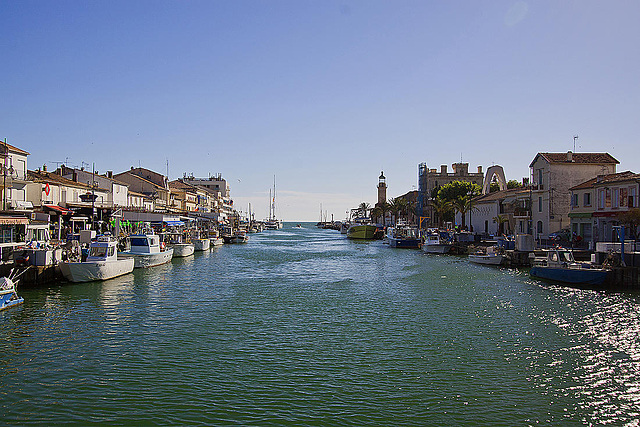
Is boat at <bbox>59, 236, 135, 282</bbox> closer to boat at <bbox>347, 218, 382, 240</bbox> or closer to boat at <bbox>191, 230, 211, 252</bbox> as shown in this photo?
boat at <bbox>191, 230, 211, 252</bbox>

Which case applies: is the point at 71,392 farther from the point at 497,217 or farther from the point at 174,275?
the point at 497,217

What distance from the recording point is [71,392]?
593 inches

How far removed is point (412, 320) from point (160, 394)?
46.4 ft

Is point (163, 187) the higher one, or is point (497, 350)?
point (163, 187)

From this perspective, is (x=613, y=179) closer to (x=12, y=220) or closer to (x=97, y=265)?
(x=97, y=265)

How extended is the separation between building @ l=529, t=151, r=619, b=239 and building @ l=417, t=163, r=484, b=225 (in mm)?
69312

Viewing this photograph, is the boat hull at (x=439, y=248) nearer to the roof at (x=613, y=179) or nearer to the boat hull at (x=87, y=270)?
the roof at (x=613, y=179)

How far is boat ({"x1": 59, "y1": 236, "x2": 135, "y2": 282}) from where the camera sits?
34375mm

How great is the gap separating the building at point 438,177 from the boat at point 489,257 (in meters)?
78.1

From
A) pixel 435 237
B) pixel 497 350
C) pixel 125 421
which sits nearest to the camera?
pixel 125 421

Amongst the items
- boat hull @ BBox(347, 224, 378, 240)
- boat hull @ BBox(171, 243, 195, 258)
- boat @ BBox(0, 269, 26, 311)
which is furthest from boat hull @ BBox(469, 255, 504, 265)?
boat hull @ BBox(347, 224, 378, 240)

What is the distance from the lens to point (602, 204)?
2003 inches

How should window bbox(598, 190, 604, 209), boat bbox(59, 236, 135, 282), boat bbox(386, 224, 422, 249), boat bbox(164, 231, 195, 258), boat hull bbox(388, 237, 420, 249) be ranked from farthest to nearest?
boat bbox(386, 224, 422, 249) → boat hull bbox(388, 237, 420, 249) → boat bbox(164, 231, 195, 258) → window bbox(598, 190, 604, 209) → boat bbox(59, 236, 135, 282)

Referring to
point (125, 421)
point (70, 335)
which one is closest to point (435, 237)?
point (70, 335)
